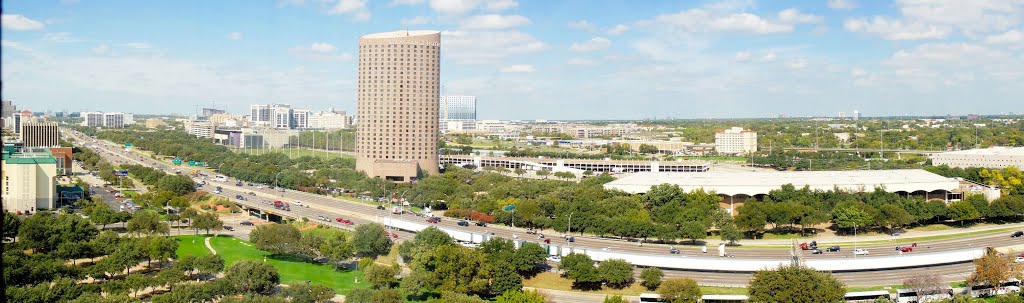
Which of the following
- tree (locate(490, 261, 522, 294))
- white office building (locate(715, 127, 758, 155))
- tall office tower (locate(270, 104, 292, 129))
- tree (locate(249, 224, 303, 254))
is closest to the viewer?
tree (locate(490, 261, 522, 294))

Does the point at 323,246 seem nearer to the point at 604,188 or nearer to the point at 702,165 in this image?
the point at 604,188

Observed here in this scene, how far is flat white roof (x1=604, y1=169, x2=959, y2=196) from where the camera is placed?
3494 centimetres

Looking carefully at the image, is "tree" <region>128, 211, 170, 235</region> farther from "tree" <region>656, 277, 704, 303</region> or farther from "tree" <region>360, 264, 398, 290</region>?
"tree" <region>656, 277, 704, 303</region>

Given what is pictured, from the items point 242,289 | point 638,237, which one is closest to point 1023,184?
point 638,237

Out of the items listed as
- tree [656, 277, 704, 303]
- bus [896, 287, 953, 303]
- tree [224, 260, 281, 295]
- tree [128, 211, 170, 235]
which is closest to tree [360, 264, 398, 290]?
tree [224, 260, 281, 295]

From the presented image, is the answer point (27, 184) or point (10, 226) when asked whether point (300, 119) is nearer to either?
point (27, 184)

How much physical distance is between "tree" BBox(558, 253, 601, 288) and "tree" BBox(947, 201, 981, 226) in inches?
688

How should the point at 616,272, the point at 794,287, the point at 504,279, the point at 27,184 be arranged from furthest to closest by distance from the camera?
1. the point at 27,184
2. the point at 616,272
3. the point at 504,279
4. the point at 794,287

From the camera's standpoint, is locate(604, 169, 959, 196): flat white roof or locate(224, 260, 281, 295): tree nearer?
locate(224, 260, 281, 295): tree

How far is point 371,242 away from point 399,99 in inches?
918

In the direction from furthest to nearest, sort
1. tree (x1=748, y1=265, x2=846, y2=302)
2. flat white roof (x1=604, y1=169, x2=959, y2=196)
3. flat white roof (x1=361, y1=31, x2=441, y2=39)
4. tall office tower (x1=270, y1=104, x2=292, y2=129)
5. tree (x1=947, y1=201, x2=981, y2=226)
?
tall office tower (x1=270, y1=104, x2=292, y2=129) → flat white roof (x1=361, y1=31, x2=441, y2=39) → flat white roof (x1=604, y1=169, x2=959, y2=196) → tree (x1=947, y1=201, x2=981, y2=226) → tree (x1=748, y1=265, x2=846, y2=302)

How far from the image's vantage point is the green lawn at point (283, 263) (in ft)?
76.2

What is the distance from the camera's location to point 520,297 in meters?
A: 19.0

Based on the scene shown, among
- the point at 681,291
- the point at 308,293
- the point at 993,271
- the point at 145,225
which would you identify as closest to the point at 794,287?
the point at 681,291
